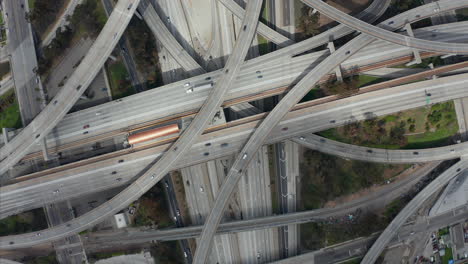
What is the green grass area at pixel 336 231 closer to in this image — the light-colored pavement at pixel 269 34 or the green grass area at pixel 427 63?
the green grass area at pixel 427 63

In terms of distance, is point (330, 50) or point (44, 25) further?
point (44, 25)

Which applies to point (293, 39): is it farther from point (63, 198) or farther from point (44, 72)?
point (63, 198)

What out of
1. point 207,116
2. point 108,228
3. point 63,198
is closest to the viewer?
point 207,116

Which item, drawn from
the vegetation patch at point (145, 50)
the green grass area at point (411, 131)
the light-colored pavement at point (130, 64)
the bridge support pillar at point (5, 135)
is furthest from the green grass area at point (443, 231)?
the bridge support pillar at point (5, 135)

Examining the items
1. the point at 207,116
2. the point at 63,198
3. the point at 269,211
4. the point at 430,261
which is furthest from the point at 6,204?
the point at 430,261

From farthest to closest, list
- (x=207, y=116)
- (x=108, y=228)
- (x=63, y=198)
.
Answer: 1. (x=108, y=228)
2. (x=63, y=198)
3. (x=207, y=116)

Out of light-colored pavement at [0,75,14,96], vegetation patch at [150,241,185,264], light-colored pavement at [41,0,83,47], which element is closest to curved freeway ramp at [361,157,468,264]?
vegetation patch at [150,241,185,264]

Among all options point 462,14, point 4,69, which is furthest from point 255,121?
point 4,69
